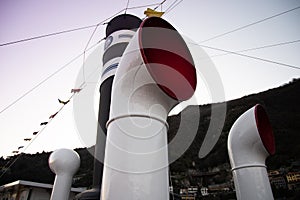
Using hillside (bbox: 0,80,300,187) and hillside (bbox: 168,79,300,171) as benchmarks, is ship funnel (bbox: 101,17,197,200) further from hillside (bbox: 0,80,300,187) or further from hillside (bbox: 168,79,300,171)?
hillside (bbox: 0,80,300,187)

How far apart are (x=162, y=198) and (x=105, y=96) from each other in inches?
86.4

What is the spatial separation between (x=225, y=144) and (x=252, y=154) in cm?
1013

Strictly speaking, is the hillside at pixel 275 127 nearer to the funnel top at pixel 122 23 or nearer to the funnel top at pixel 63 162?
the funnel top at pixel 122 23

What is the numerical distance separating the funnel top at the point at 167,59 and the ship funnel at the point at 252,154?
168cm

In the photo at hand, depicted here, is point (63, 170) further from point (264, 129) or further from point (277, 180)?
point (277, 180)

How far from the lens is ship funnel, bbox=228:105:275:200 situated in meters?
2.66

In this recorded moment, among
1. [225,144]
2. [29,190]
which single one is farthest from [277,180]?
[29,190]

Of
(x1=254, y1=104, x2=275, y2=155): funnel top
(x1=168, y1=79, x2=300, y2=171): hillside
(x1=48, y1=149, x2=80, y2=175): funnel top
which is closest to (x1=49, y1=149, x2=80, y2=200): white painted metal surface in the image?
(x1=48, y1=149, x2=80, y2=175): funnel top

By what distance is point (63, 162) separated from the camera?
442 cm

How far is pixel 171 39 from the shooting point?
Result: 1.75m

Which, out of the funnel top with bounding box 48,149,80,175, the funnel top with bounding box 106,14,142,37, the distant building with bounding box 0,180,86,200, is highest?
the funnel top with bounding box 106,14,142,37

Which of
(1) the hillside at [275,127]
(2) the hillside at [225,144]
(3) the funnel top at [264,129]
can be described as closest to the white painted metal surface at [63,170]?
(1) the hillside at [275,127]

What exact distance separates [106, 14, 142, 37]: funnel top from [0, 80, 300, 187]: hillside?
Result: 4497 mm

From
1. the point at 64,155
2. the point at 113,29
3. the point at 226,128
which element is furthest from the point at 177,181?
the point at 113,29
